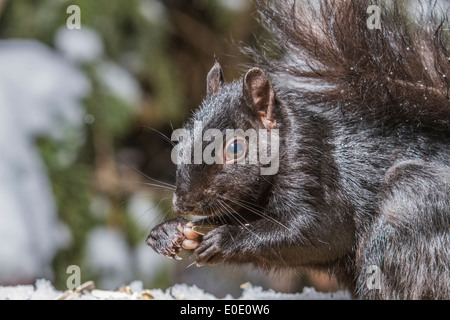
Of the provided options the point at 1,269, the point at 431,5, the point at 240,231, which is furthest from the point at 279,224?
the point at 1,269

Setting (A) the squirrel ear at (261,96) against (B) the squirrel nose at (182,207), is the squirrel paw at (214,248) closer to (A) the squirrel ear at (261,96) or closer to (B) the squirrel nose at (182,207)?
(B) the squirrel nose at (182,207)

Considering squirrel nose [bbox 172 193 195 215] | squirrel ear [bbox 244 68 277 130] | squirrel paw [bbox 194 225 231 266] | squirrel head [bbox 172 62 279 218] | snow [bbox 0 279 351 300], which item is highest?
squirrel ear [bbox 244 68 277 130]

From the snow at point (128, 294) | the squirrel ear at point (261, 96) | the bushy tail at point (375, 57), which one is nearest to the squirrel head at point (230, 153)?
the squirrel ear at point (261, 96)

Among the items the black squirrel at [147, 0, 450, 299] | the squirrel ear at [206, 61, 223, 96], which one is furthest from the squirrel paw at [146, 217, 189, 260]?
the squirrel ear at [206, 61, 223, 96]

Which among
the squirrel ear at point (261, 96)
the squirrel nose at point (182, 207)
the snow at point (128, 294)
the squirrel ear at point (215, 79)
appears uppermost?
the squirrel ear at point (215, 79)

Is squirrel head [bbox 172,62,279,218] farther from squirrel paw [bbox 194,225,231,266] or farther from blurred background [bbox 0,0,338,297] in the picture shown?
blurred background [bbox 0,0,338,297]

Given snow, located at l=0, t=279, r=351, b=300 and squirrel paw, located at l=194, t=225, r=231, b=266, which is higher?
squirrel paw, located at l=194, t=225, r=231, b=266
